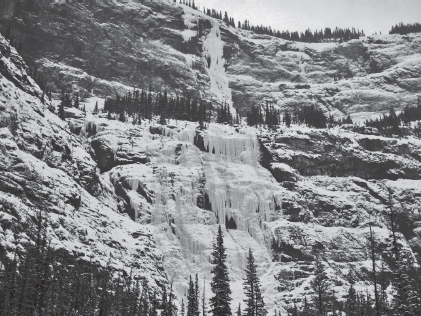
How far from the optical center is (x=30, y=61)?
17162 cm

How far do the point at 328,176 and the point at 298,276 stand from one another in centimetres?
3594

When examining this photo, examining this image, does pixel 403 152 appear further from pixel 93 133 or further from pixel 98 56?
pixel 98 56

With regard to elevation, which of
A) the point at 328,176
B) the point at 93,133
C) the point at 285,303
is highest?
the point at 93,133

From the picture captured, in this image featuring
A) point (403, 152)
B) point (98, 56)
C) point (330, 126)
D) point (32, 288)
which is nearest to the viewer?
point (32, 288)

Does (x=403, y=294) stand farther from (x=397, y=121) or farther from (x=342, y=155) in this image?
(x=397, y=121)

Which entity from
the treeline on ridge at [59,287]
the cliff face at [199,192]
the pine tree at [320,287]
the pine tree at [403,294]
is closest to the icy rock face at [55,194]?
the cliff face at [199,192]

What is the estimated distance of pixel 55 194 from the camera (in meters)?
92.4

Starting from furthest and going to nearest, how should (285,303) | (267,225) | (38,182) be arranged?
(267,225), (285,303), (38,182)

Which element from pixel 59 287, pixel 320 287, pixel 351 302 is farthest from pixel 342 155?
pixel 59 287

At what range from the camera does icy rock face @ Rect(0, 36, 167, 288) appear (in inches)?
3322

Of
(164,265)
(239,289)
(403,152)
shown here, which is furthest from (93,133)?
(403,152)

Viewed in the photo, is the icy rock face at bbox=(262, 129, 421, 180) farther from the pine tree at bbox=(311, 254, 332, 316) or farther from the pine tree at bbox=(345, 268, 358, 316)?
the pine tree at bbox=(311, 254, 332, 316)

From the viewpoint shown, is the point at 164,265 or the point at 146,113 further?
the point at 146,113

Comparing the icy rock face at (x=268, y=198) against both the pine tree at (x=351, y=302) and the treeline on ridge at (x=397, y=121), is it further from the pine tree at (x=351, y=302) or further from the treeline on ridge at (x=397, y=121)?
the treeline on ridge at (x=397, y=121)
